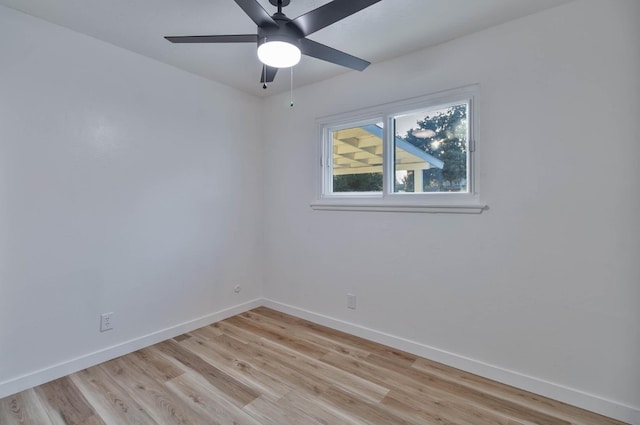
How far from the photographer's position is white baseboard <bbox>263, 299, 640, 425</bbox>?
69.3 inches

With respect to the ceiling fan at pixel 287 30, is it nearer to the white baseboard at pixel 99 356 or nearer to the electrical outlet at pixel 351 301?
the electrical outlet at pixel 351 301

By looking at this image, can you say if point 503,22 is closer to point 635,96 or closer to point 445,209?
point 635,96

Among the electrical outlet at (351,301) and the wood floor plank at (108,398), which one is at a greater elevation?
the electrical outlet at (351,301)

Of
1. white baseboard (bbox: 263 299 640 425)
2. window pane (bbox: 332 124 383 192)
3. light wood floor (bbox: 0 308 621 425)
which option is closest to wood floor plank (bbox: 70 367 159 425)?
light wood floor (bbox: 0 308 621 425)

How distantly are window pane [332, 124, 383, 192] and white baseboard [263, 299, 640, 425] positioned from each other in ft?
4.24

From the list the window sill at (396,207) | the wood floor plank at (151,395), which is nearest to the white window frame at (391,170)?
the window sill at (396,207)

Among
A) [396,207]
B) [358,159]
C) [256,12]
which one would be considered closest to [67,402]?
[256,12]

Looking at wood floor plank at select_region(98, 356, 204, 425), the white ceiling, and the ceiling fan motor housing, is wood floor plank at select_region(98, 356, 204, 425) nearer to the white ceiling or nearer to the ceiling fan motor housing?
the ceiling fan motor housing

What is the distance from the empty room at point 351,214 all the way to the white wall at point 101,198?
0.02 m

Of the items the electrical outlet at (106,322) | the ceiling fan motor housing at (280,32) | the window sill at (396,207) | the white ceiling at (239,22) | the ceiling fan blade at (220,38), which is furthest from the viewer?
the electrical outlet at (106,322)

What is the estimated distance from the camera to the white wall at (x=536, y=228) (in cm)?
174

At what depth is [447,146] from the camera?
2375 mm

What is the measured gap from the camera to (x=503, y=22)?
2.05m

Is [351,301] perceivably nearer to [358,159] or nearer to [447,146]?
[358,159]
